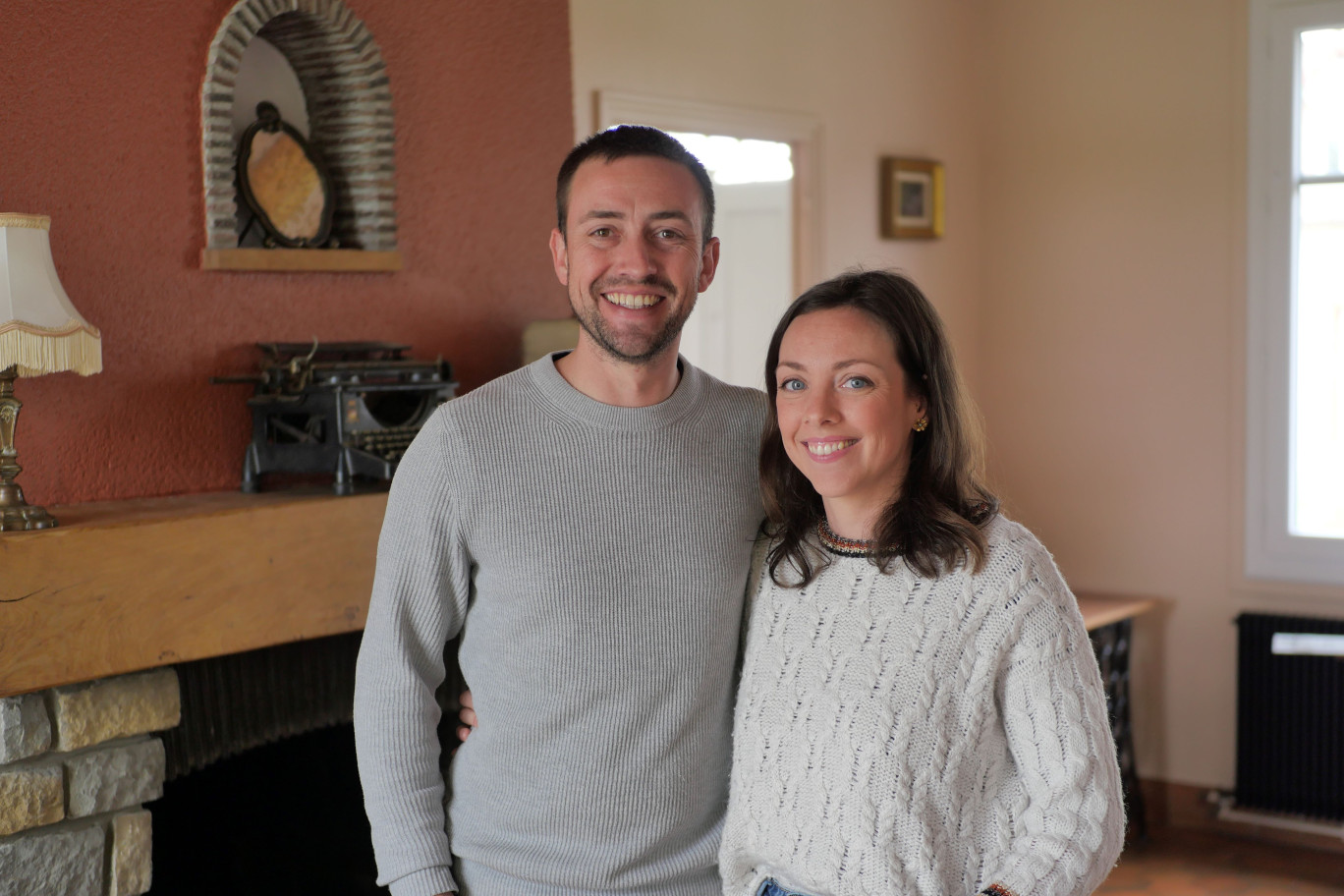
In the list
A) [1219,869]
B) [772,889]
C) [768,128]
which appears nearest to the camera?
[772,889]

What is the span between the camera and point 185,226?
8.14 feet

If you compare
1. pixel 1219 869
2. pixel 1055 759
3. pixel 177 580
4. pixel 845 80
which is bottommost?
pixel 1219 869

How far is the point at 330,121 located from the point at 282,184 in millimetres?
211

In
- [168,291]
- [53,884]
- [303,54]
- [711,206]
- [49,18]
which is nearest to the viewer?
[711,206]

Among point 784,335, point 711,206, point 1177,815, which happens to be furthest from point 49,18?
point 1177,815

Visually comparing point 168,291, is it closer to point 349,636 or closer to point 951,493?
point 349,636

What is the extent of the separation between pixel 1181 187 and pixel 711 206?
332 centimetres

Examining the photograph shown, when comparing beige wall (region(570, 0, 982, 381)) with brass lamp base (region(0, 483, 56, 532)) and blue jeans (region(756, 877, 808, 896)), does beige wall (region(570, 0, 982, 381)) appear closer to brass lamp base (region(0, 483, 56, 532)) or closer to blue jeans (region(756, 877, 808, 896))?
brass lamp base (region(0, 483, 56, 532))

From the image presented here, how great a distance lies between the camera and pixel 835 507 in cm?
169

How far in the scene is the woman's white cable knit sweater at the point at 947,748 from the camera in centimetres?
149

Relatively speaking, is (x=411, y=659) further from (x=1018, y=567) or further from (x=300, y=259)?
(x=300, y=259)

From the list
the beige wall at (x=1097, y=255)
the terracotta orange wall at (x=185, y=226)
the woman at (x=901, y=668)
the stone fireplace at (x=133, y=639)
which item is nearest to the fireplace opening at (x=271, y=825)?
the stone fireplace at (x=133, y=639)

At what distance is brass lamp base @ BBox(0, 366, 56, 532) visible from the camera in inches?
79.4

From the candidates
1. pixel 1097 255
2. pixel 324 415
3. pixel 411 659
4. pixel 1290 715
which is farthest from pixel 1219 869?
pixel 411 659
